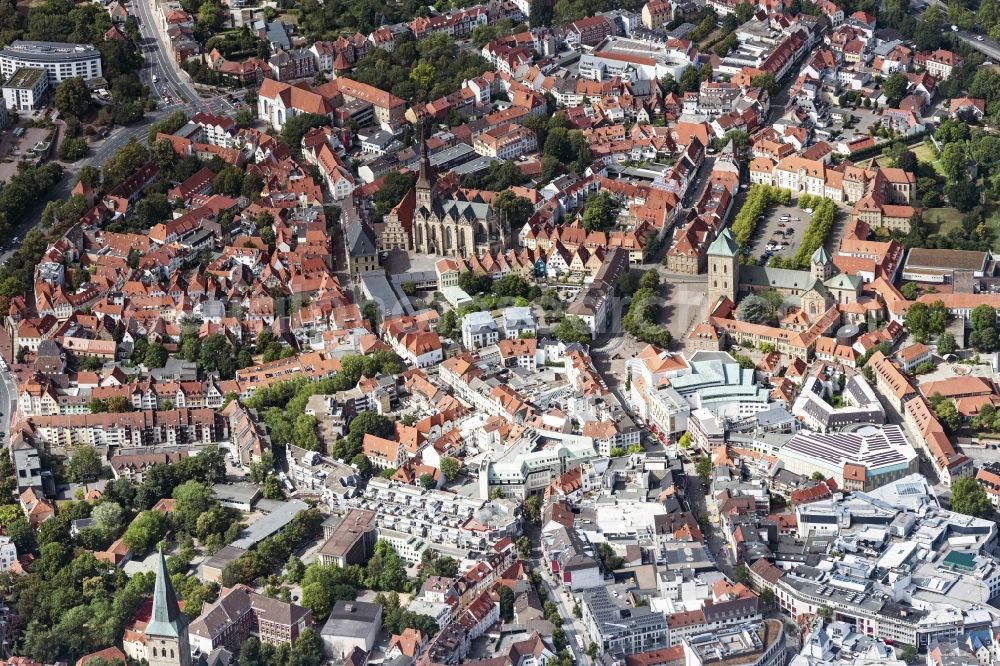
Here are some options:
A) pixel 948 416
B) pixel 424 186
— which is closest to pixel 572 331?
pixel 424 186

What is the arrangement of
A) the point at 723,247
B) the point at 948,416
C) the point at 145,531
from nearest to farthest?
the point at 145,531, the point at 948,416, the point at 723,247

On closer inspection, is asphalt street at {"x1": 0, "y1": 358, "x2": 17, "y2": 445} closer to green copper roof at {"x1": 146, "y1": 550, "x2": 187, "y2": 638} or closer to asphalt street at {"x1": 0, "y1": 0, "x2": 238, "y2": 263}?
asphalt street at {"x1": 0, "y1": 0, "x2": 238, "y2": 263}

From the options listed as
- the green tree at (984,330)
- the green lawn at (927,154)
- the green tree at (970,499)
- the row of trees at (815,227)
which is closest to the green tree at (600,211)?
the row of trees at (815,227)

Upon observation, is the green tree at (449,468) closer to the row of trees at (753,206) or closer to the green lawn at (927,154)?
the row of trees at (753,206)

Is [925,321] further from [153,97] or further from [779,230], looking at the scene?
[153,97]

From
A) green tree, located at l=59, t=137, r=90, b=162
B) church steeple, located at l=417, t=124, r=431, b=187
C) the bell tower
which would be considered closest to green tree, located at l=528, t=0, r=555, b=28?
church steeple, located at l=417, t=124, r=431, b=187

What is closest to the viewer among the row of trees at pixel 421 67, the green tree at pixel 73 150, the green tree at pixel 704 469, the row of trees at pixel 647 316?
the green tree at pixel 704 469
